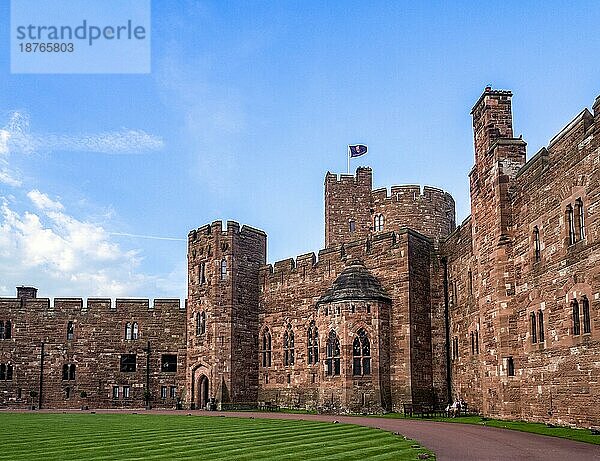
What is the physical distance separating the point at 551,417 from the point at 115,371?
3790 cm

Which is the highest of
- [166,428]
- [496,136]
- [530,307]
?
[496,136]

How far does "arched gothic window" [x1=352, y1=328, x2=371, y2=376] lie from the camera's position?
4166cm

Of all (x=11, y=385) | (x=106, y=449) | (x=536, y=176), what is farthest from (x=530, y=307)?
(x=11, y=385)

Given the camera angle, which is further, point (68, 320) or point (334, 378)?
point (68, 320)

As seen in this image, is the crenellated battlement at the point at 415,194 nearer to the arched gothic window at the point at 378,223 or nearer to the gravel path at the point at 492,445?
the arched gothic window at the point at 378,223

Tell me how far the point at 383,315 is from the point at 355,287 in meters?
2.16

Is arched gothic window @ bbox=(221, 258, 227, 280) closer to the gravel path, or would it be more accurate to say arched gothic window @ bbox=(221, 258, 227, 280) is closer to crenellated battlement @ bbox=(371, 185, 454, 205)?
crenellated battlement @ bbox=(371, 185, 454, 205)

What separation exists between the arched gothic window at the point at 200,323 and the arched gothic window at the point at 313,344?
8666 millimetres

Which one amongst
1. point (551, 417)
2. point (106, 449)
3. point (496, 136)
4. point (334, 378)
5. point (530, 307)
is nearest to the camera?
point (106, 449)

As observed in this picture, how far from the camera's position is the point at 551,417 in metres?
27.1

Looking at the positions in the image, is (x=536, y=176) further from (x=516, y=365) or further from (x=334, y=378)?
(x=334, y=378)

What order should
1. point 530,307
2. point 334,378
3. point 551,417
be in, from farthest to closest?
point 334,378, point 530,307, point 551,417

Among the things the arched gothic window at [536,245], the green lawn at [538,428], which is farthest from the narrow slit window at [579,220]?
the green lawn at [538,428]

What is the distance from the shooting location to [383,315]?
139 feet
